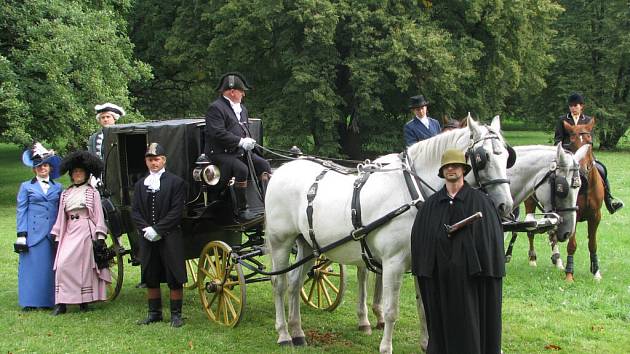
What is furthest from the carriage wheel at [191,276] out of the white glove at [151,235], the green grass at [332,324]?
the white glove at [151,235]

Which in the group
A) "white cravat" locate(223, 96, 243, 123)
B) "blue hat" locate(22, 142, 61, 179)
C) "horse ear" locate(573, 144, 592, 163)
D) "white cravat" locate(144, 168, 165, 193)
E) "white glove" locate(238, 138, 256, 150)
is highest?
"white cravat" locate(223, 96, 243, 123)

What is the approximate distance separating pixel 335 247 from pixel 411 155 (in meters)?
1.16

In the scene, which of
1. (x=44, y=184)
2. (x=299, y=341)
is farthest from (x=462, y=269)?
(x=44, y=184)

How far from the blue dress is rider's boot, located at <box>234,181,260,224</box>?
108 inches

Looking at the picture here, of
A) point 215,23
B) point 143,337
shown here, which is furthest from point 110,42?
point 143,337

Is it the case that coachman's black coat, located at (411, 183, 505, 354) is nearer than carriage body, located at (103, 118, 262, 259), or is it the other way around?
coachman's black coat, located at (411, 183, 505, 354)

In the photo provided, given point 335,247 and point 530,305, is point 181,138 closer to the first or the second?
point 335,247

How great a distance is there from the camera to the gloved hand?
8617mm

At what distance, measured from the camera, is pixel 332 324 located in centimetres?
810

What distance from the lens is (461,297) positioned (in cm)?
503

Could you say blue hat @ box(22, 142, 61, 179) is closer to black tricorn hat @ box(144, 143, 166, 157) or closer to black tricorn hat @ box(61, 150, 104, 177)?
black tricorn hat @ box(61, 150, 104, 177)

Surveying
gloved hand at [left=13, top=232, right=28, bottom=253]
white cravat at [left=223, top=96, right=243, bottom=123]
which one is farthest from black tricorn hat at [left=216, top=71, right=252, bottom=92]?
gloved hand at [left=13, top=232, right=28, bottom=253]

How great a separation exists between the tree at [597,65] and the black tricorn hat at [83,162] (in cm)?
3023

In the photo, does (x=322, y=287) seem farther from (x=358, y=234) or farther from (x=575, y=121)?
(x=575, y=121)
